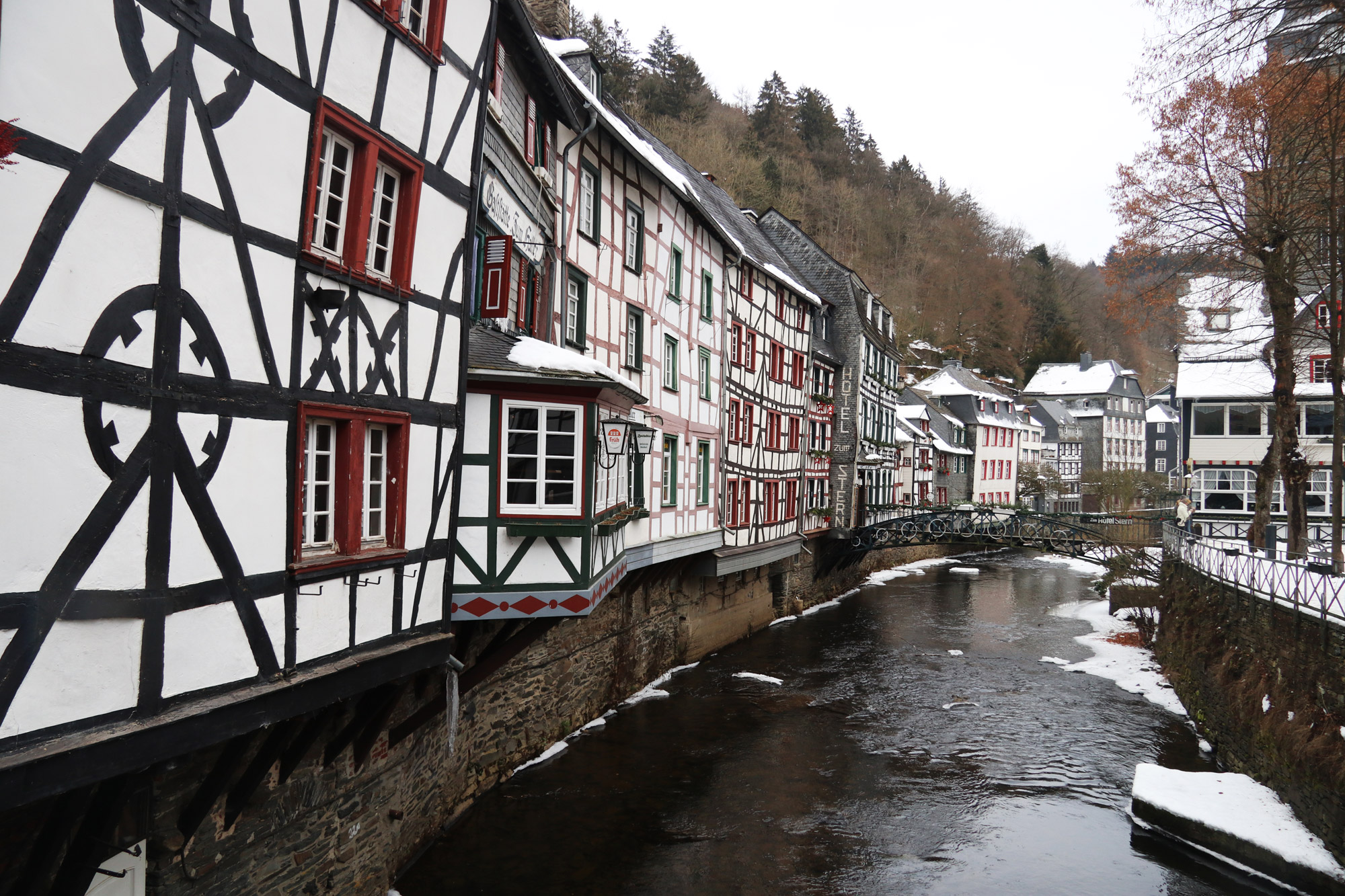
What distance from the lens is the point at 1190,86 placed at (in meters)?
20.0

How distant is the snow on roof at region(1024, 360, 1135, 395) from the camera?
74312 millimetres

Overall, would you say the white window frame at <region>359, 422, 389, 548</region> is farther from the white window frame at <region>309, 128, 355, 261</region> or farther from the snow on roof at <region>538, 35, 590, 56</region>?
the snow on roof at <region>538, 35, 590, 56</region>

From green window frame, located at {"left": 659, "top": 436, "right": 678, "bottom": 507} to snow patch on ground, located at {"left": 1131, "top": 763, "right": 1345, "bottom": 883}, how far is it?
9.38 m

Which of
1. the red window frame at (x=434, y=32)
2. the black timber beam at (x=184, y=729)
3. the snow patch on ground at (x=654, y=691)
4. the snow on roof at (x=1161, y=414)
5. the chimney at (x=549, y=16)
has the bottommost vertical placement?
the snow patch on ground at (x=654, y=691)

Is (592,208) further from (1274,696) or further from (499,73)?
(1274,696)

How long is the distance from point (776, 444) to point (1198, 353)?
17275mm

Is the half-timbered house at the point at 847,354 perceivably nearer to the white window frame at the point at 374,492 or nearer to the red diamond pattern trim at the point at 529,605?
the red diamond pattern trim at the point at 529,605

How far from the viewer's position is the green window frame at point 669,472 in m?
18.6

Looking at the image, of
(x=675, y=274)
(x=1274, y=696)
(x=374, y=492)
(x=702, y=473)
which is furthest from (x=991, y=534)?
(x=374, y=492)

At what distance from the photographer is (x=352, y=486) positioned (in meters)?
7.28

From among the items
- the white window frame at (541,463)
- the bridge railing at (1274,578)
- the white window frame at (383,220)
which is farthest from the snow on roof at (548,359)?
the bridge railing at (1274,578)

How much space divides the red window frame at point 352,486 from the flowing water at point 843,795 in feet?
14.7

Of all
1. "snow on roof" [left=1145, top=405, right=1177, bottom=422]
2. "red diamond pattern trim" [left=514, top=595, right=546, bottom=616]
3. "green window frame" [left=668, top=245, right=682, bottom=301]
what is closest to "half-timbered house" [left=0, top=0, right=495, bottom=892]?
"red diamond pattern trim" [left=514, top=595, right=546, bottom=616]

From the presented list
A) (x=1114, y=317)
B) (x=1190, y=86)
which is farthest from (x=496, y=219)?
(x=1114, y=317)
